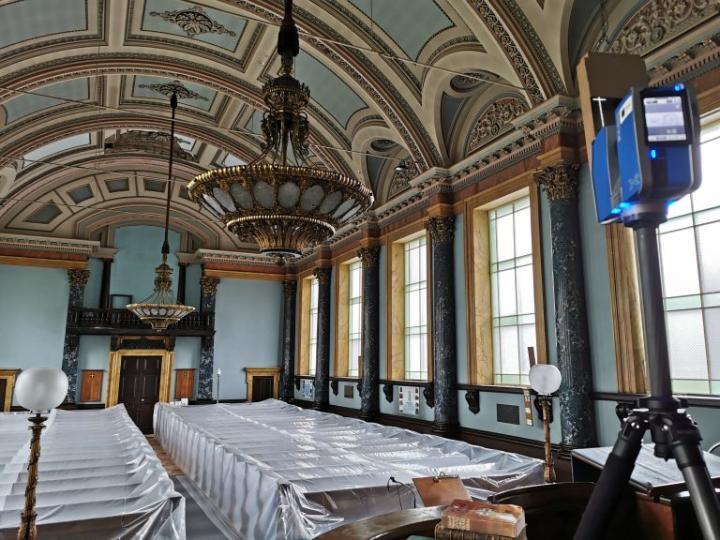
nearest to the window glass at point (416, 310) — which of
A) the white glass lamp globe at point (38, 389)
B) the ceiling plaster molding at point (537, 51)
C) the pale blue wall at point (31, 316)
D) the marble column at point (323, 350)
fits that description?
the marble column at point (323, 350)

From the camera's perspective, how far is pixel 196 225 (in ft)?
51.8

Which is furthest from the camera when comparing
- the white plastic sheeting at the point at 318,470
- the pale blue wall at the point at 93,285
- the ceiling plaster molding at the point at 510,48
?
the pale blue wall at the point at 93,285

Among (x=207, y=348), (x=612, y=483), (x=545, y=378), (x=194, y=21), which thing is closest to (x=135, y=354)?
(x=207, y=348)

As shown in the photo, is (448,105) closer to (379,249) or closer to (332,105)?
(332,105)

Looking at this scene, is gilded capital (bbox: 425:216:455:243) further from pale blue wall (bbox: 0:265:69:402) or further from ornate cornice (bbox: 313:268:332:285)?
pale blue wall (bbox: 0:265:69:402)

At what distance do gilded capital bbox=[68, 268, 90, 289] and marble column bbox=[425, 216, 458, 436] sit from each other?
10.4 meters

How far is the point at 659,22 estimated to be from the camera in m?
5.33

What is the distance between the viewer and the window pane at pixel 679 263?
→ 17.0 ft

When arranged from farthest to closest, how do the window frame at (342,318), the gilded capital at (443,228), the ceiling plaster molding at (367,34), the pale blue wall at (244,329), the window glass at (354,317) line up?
1. the pale blue wall at (244,329)
2. the window frame at (342,318)
3. the window glass at (354,317)
4. the gilded capital at (443,228)
5. the ceiling plaster molding at (367,34)

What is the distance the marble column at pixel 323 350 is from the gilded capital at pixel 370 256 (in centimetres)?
243

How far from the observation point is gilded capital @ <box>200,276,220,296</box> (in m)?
15.5

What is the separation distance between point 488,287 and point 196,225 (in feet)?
34.6

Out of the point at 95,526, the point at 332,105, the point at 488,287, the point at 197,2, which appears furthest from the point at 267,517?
the point at 332,105

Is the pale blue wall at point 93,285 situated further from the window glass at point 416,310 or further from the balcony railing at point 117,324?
the window glass at point 416,310
